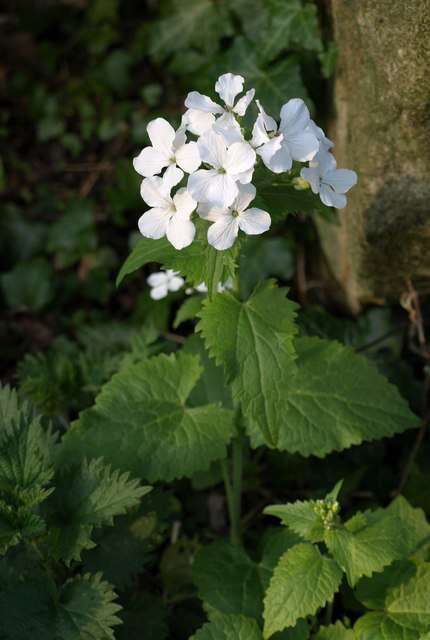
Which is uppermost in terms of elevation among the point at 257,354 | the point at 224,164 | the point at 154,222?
the point at 224,164

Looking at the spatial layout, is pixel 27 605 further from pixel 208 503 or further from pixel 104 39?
pixel 104 39

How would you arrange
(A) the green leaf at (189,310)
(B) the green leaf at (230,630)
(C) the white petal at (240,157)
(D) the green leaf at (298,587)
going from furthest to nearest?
(A) the green leaf at (189,310), (B) the green leaf at (230,630), (D) the green leaf at (298,587), (C) the white petal at (240,157)

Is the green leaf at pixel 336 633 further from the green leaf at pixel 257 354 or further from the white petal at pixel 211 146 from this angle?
the white petal at pixel 211 146

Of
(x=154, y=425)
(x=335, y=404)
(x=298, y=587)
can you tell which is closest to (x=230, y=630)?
(x=298, y=587)

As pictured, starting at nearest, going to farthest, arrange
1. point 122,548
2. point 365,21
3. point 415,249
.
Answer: point 365,21 < point 122,548 < point 415,249

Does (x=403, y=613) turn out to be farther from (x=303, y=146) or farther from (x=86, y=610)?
(x=303, y=146)

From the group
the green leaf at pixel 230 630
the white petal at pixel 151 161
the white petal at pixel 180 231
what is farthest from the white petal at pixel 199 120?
the green leaf at pixel 230 630

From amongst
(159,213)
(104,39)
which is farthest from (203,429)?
(104,39)
